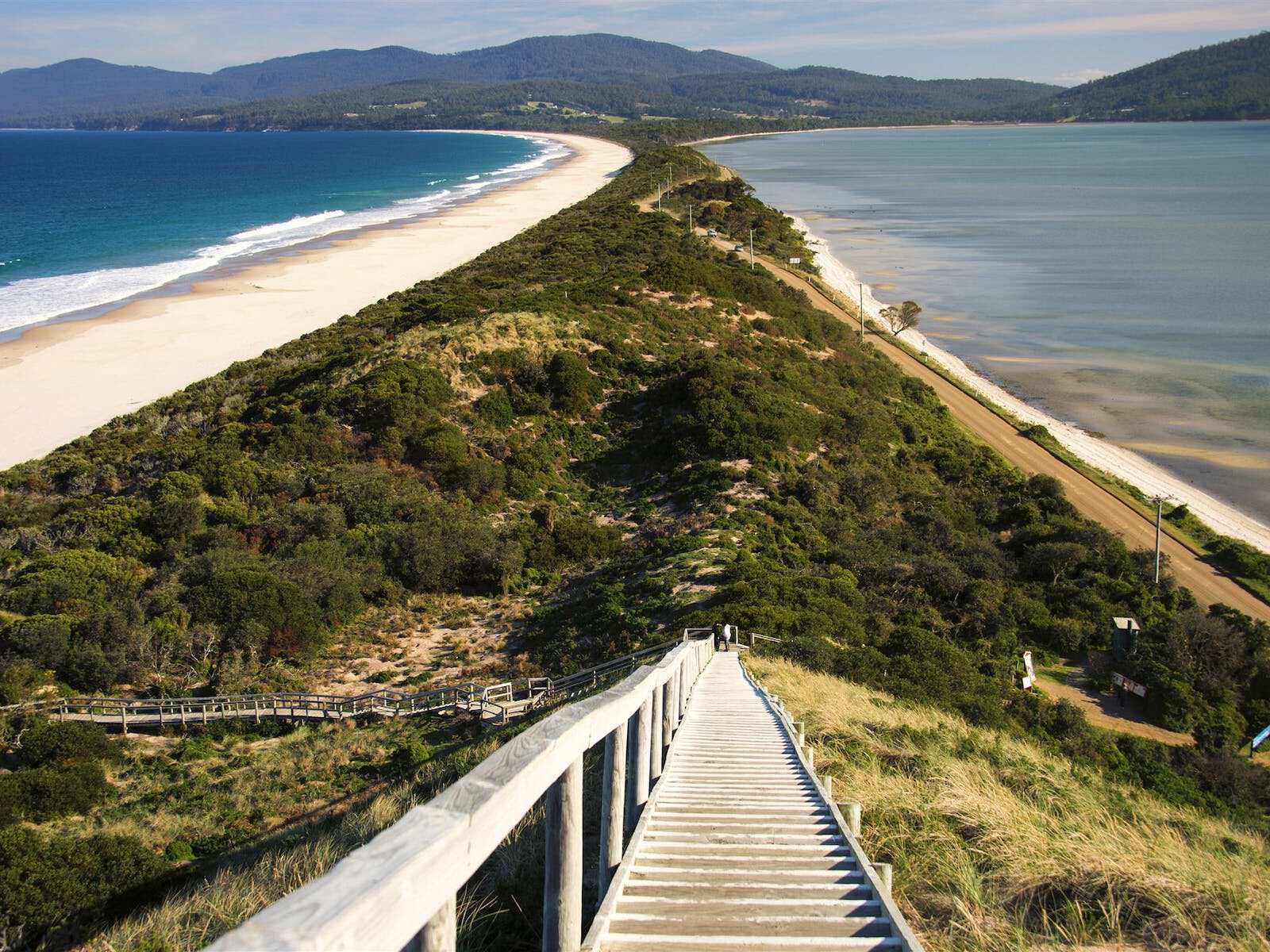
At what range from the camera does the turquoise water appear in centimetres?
3766

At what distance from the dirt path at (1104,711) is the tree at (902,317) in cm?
3282

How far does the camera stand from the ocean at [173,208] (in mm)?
58656

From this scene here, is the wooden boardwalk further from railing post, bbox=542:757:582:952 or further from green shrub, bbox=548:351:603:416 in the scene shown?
green shrub, bbox=548:351:603:416

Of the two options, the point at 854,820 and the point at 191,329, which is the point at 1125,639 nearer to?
the point at 854,820

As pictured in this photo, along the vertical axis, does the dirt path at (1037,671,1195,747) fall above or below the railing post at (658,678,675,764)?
below

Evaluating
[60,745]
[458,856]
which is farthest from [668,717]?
[60,745]

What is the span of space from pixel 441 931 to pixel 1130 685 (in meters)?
17.8

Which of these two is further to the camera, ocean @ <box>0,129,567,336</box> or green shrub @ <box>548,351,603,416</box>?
ocean @ <box>0,129,567,336</box>

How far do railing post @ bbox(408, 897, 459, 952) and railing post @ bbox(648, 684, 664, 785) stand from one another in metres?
2.83

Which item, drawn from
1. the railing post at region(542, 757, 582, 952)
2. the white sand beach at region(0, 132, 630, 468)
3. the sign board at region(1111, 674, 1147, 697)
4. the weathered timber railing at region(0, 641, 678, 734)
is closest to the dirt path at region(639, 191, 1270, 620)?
the sign board at region(1111, 674, 1147, 697)

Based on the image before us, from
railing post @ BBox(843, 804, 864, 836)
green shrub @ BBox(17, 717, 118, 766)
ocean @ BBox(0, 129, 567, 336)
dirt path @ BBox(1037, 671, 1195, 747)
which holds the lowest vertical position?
dirt path @ BBox(1037, 671, 1195, 747)

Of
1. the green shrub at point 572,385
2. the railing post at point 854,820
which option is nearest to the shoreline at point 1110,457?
the green shrub at point 572,385

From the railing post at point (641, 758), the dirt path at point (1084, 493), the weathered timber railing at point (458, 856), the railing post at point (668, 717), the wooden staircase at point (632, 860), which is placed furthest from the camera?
the dirt path at point (1084, 493)

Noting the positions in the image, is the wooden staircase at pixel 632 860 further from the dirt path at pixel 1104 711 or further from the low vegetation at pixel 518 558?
the dirt path at pixel 1104 711
